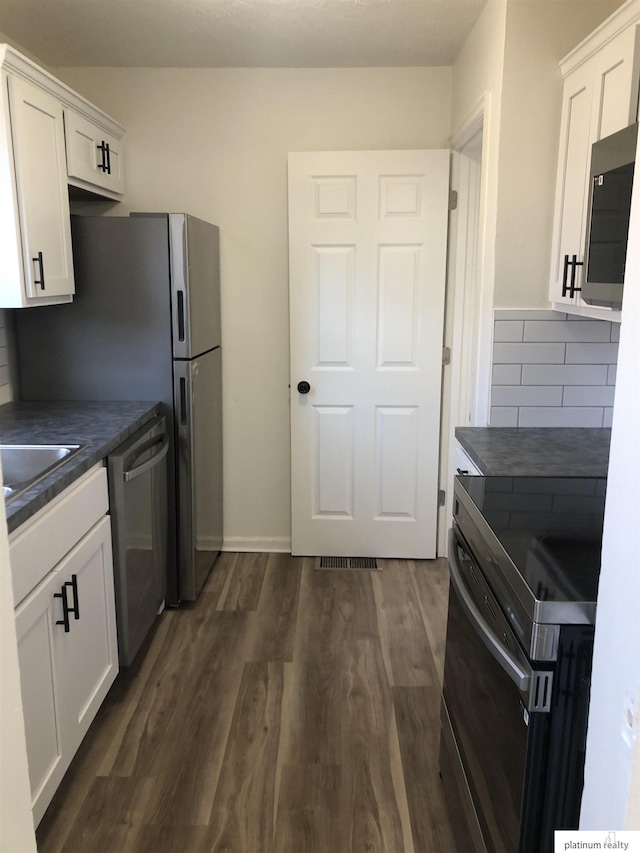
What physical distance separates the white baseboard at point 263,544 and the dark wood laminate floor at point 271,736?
0.49 m

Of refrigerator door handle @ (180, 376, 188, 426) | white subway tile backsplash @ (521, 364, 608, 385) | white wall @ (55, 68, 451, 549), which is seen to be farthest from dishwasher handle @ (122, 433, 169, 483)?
white subway tile backsplash @ (521, 364, 608, 385)

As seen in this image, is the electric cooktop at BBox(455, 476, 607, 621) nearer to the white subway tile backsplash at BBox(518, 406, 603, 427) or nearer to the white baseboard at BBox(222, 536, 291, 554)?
the white subway tile backsplash at BBox(518, 406, 603, 427)

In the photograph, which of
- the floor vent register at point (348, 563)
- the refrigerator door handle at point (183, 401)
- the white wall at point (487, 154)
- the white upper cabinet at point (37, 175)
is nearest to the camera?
the white upper cabinet at point (37, 175)

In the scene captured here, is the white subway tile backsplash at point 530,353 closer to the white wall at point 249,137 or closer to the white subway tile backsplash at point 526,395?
the white subway tile backsplash at point 526,395

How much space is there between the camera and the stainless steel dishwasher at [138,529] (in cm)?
228

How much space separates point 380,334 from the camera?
332cm

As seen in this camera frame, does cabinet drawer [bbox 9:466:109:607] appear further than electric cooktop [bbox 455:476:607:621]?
Yes

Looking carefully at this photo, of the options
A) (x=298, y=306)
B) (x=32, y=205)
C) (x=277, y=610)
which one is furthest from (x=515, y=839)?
(x=298, y=306)

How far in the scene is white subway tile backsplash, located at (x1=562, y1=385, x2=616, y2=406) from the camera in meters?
2.50

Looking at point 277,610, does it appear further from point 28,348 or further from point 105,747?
point 28,348

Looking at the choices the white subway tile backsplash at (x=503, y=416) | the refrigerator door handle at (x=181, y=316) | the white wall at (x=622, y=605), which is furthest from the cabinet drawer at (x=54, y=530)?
the white subway tile backsplash at (x=503, y=416)

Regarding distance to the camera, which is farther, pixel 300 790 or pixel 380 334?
pixel 380 334

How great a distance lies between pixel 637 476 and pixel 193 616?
8.13 ft

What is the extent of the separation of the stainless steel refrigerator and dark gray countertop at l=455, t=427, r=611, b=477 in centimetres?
122
